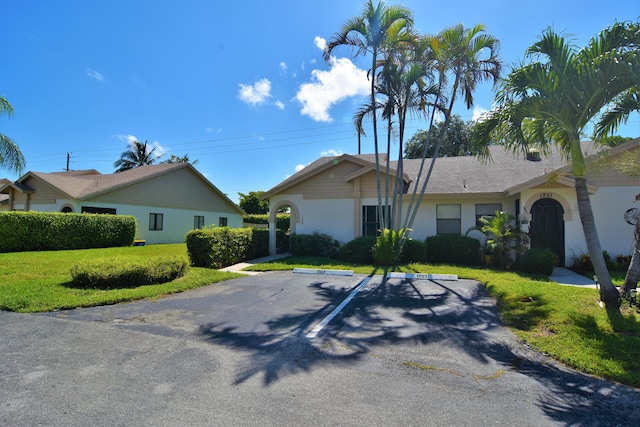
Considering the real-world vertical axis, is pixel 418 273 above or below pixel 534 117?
below

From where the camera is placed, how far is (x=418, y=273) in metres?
11.3

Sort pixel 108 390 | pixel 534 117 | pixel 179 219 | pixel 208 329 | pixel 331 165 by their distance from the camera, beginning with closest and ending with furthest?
pixel 108 390 → pixel 208 329 → pixel 534 117 → pixel 331 165 → pixel 179 219

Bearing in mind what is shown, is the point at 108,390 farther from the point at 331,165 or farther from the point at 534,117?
the point at 331,165

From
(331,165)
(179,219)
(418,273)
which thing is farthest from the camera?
(179,219)

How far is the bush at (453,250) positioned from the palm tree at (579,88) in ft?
21.4

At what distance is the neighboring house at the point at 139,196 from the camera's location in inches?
860

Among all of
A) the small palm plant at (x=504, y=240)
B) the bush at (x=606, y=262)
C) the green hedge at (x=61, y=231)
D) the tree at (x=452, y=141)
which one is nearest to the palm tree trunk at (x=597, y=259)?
the small palm plant at (x=504, y=240)

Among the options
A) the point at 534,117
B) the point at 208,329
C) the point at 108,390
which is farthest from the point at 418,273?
the point at 108,390

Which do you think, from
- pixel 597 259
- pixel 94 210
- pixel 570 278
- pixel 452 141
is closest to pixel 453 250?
pixel 570 278

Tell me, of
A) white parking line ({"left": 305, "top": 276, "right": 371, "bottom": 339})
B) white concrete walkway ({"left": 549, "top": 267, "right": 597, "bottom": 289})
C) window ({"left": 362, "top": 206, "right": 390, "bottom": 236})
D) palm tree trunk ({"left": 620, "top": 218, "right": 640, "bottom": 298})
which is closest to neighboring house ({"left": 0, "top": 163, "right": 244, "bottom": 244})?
window ({"left": 362, "top": 206, "right": 390, "bottom": 236})

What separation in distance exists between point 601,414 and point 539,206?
39.2 ft

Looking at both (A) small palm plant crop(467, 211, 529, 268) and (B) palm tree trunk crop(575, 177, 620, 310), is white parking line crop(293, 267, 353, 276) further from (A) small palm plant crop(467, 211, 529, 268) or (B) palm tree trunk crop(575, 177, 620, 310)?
(B) palm tree trunk crop(575, 177, 620, 310)

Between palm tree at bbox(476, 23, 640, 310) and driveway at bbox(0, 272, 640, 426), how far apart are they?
2597 millimetres

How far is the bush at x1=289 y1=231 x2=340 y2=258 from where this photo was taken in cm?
1598
